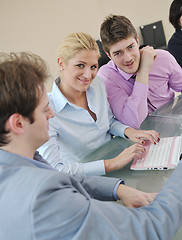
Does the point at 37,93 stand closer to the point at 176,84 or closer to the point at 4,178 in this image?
the point at 4,178

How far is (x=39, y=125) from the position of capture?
0.65 meters

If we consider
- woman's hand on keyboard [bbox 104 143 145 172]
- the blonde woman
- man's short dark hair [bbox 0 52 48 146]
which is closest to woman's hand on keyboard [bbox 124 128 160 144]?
the blonde woman

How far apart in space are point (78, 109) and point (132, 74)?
519 millimetres

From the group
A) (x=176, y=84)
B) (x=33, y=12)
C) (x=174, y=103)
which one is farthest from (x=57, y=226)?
(x=33, y=12)

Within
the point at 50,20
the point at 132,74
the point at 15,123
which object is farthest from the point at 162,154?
the point at 50,20

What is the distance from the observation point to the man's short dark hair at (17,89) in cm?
57

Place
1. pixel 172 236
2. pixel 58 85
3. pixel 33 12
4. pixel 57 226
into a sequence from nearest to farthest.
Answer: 1. pixel 57 226
2. pixel 172 236
3. pixel 58 85
4. pixel 33 12

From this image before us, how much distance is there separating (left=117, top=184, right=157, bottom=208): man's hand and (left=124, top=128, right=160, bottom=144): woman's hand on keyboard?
36cm

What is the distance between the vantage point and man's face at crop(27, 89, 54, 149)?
63 centimetres

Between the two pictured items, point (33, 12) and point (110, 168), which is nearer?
point (110, 168)

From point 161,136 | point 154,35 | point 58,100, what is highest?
point 58,100

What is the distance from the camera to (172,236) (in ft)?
2.01

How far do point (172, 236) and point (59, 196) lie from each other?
12.1 inches

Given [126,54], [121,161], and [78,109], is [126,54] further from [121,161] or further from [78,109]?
[121,161]
